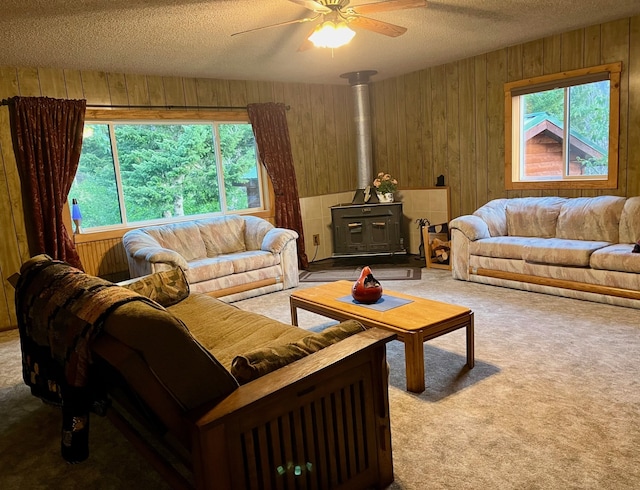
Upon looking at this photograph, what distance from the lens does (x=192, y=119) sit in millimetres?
5613

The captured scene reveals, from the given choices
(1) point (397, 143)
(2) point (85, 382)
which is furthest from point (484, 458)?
(1) point (397, 143)

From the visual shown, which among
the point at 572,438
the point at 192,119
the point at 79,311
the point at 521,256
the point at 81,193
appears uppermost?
the point at 192,119

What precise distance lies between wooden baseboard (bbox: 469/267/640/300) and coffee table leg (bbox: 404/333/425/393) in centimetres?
227

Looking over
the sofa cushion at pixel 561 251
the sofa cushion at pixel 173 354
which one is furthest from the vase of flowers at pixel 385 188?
the sofa cushion at pixel 173 354

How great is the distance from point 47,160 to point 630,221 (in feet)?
17.6

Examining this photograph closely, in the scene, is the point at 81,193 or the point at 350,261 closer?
the point at 81,193

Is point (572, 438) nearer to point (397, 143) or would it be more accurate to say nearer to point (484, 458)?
point (484, 458)

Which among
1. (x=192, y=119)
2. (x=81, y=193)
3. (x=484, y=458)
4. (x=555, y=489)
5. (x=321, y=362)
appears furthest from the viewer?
(x=192, y=119)

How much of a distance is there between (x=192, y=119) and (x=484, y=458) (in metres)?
4.77

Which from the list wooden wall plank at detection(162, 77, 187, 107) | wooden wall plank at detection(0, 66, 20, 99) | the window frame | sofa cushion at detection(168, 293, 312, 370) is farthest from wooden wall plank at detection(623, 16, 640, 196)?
wooden wall plank at detection(0, 66, 20, 99)

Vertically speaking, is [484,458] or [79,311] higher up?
[79,311]

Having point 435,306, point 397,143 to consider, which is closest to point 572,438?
point 435,306

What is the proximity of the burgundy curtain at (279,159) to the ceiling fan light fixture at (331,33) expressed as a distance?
2.79 m

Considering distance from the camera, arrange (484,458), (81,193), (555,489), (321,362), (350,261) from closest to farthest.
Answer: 1. (321,362)
2. (555,489)
3. (484,458)
4. (81,193)
5. (350,261)
